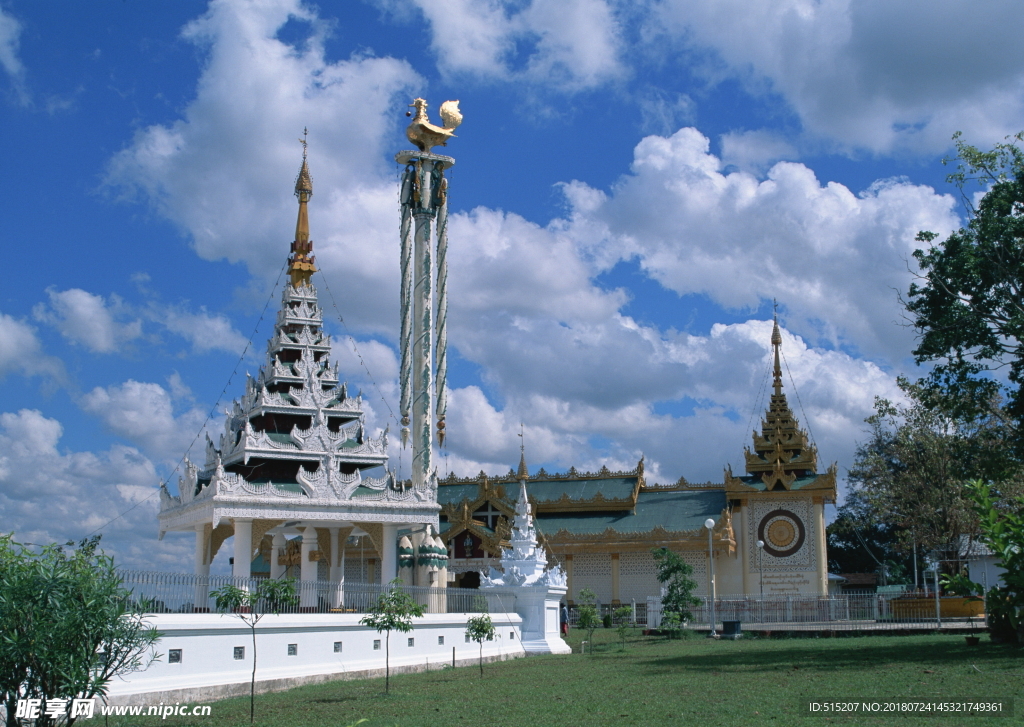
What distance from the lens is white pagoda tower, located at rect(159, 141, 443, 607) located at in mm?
29625

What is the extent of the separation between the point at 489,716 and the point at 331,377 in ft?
73.2

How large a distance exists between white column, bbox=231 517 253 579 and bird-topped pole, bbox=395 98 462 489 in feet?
26.2

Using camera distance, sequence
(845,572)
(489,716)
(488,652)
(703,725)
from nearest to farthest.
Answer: (703,725), (489,716), (488,652), (845,572)

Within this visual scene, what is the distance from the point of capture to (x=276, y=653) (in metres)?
18.7

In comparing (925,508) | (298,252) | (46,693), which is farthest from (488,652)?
(925,508)

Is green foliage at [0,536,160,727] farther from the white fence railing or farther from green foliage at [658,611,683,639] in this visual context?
green foliage at [658,611,683,639]

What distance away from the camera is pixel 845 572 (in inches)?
2611

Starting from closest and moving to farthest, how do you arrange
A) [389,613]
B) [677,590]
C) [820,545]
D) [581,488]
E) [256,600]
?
[256,600] → [389,613] → [677,590] → [820,545] → [581,488]

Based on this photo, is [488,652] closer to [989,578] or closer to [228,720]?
[228,720]

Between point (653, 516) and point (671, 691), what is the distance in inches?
1083

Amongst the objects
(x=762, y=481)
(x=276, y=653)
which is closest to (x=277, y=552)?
(x=762, y=481)

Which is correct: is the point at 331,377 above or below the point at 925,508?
above

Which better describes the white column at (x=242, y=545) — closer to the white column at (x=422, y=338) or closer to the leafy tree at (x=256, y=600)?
the white column at (x=422, y=338)

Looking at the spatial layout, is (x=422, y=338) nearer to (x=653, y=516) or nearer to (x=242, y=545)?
(x=242, y=545)
